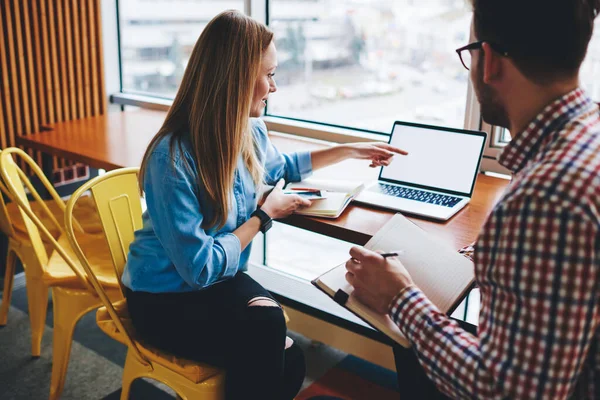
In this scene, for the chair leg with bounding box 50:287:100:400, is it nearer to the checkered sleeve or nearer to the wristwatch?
the wristwatch

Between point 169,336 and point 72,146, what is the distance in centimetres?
135

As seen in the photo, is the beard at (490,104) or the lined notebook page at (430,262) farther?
the lined notebook page at (430,262)

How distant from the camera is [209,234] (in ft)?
4.98

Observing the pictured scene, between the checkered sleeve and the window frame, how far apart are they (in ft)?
4.52

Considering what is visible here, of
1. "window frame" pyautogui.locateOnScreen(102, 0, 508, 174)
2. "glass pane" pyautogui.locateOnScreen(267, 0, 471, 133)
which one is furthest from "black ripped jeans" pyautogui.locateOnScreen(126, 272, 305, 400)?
"glass pane" pyautogui.locateOnScreen(267, 0, 471, 133)

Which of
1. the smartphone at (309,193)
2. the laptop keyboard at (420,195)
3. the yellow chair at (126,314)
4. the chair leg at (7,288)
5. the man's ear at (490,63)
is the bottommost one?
the chair leg at (7,288)

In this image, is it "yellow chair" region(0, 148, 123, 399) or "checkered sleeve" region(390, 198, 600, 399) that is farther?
"yellow chair" region(0, 148, 123, 399)

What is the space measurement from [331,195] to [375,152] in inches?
8.3

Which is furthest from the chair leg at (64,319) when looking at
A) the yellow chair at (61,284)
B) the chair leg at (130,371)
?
the chair leg at (130,371)

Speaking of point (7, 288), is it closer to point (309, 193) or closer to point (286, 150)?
point (286, 150)

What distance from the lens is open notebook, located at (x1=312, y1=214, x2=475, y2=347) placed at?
118cm

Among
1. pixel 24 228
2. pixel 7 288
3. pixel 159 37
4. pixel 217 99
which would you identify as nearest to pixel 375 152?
pixel 217 99

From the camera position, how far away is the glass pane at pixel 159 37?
317 cm

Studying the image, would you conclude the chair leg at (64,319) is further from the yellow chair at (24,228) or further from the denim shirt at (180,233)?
the denim shirt at (180,233)
